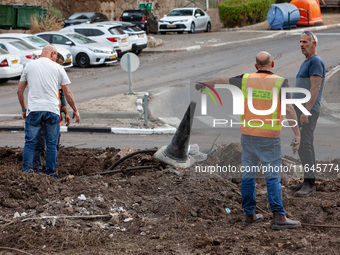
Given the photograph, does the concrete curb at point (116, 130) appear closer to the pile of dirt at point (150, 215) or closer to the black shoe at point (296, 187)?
the pile of dirt at point (150, 215)

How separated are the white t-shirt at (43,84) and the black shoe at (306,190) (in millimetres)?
3385

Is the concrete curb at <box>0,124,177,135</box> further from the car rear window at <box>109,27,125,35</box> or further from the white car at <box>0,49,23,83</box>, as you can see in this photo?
the car rear window at <box>109,27,125,35</box>

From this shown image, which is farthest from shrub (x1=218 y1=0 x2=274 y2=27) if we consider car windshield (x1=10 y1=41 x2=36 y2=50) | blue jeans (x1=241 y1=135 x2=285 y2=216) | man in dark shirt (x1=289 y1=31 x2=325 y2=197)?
blue jeans (x1=241 y1=135 x2=285 y2=216)

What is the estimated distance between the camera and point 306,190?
754 centimetres

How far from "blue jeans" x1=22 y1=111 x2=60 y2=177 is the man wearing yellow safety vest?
276 cm

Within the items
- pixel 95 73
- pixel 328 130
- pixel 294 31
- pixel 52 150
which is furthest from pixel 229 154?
pixel 294 31

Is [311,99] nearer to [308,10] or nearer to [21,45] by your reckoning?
[21,45]

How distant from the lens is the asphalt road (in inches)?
480

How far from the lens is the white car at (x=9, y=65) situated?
71.5 ft

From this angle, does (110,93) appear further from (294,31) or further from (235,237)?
(294,31)

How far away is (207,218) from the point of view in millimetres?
6645

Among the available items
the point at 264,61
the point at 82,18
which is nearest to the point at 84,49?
the point at 82,18

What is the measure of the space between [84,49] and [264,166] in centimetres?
2110

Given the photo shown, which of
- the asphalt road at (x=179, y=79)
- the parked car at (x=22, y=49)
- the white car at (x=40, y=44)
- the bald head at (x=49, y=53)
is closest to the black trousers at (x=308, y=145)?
the asphalt road at (x=179, y=79)
